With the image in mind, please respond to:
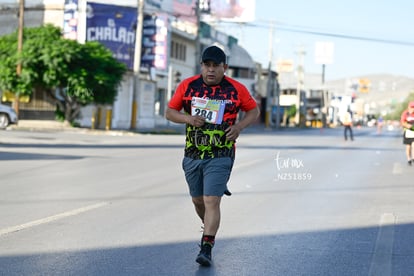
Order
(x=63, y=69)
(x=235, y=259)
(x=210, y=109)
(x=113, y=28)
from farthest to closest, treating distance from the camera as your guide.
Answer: (x=113, y=28) < (x=63, y=69) < (x=235, y=259) < (x=210, y=109)

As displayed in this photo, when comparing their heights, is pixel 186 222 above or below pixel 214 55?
below

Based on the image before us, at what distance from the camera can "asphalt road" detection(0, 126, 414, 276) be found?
6.39 metres

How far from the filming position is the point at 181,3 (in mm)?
62781

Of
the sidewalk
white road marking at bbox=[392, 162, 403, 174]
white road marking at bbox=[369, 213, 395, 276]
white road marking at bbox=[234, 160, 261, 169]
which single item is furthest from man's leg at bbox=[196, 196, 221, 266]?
the sidewalk

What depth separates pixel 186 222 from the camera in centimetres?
884

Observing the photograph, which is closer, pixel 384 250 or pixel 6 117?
pixel 384 250

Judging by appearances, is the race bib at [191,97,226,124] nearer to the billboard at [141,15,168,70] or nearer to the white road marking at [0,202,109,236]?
the white road marking at [0,202,109,236]

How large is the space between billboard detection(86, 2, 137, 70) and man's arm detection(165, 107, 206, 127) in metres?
41.6

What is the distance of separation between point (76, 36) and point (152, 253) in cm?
4175

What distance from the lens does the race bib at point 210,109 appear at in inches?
251

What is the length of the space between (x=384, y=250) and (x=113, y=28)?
41988 millimetres

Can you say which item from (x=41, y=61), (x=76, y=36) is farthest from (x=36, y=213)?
(x=76, y=36)

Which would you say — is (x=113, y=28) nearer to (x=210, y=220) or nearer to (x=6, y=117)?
(x=6, y=117)

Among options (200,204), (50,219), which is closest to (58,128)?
(50,219)
